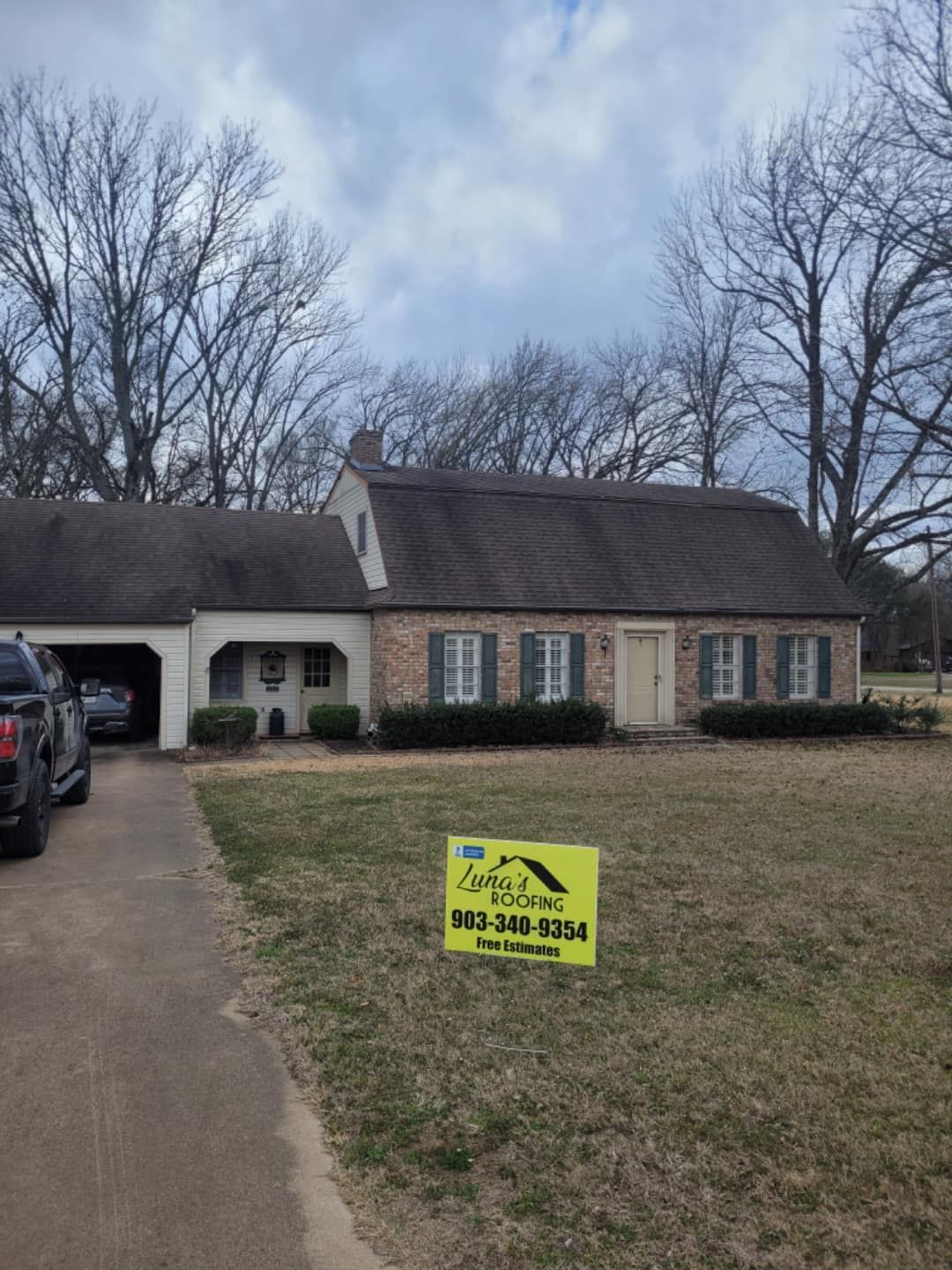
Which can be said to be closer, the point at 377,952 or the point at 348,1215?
the point at 348,1215

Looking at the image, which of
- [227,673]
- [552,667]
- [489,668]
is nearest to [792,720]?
[552,667]

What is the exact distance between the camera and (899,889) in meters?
7.11

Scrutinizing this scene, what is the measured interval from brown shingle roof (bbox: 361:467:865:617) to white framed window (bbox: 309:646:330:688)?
2073 millimetres

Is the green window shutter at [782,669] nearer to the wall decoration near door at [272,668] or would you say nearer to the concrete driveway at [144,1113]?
the wall decoration near door at [272,668]

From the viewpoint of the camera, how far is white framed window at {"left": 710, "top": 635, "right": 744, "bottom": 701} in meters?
20.2

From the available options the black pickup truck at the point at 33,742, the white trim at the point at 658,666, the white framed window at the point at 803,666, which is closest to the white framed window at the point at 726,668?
the white trim at the point at 658,666

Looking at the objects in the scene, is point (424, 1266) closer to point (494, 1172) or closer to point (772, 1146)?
point (494, 1172)

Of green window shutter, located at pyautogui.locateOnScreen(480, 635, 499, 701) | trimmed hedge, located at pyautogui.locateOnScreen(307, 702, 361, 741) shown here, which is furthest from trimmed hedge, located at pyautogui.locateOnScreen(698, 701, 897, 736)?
trimmed hedge, located at pyautogui.locateOnScreen(307, 702, 361, 741)

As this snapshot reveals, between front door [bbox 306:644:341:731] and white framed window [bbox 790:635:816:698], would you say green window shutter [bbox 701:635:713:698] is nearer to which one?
white framed window [bbox 790:635:816:698]

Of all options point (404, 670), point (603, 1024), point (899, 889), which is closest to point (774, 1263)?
point (603, 1024)

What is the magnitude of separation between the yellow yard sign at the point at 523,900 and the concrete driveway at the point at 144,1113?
1.06 meters

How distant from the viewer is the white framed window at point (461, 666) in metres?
18.4

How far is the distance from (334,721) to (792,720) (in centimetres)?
944

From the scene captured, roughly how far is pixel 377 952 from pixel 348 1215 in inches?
101
